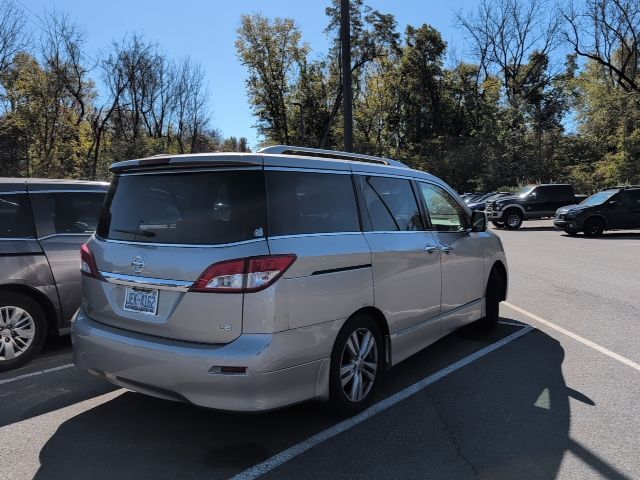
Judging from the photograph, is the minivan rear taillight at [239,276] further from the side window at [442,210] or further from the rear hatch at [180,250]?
the side window at [442,210]

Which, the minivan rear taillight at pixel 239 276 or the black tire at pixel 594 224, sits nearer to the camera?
the minivan rear taillight at pixel 239 276

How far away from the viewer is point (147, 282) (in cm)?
348

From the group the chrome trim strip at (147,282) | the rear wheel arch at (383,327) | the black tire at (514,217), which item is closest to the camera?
the chrome trim strip at (147,282)

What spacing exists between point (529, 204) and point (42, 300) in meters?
23.5

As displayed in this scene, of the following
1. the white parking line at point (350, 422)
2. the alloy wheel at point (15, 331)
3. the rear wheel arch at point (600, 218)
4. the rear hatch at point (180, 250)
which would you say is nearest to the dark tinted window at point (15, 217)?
the alloy wheel at point (15, 331)

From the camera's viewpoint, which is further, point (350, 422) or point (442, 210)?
point (442, 210)

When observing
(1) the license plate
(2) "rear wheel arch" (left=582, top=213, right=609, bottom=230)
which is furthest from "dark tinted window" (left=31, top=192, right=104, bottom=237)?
(2) "rear wheel arch" (left=582, top=213, right=609, bottom=230)

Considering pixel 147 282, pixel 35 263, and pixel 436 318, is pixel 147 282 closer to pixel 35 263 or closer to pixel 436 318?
pixel 35 263

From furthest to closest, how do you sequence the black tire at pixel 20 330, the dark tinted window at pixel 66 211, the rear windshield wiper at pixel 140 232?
the dark tinted window at pixel 66 211, the black tire at pixel 20 330, the rear windshield wiper at pixel 140 232

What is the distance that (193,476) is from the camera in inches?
125

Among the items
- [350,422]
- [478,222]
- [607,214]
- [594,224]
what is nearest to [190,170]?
[350,422]

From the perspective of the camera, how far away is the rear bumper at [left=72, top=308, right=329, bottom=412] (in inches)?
126

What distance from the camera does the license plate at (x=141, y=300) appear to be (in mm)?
3461

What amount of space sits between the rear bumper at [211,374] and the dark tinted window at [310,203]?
0.74m
